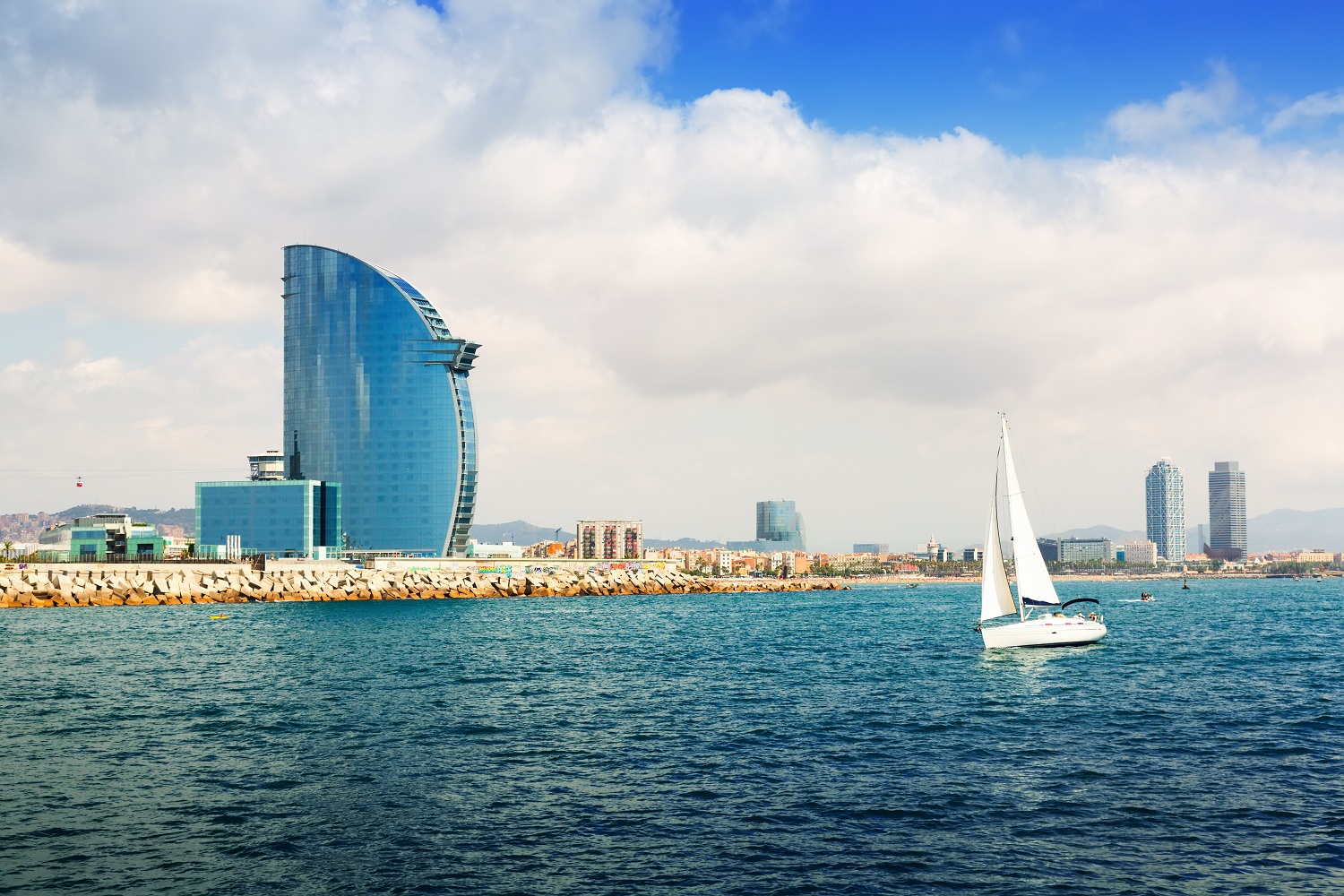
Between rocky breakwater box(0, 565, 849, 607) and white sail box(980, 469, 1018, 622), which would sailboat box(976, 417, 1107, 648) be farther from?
rocky breakwater box(0, 565, 849, 607)

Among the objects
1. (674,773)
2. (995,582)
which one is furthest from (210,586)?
(674,773)

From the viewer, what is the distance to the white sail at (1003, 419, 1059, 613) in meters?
77.4

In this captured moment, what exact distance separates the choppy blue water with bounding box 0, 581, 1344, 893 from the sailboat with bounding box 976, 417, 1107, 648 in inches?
101

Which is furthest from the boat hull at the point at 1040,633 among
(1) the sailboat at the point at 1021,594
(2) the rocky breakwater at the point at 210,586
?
(2) the rocky breakwater at the point at 210,586

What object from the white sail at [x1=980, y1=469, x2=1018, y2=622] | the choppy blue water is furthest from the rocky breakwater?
the white sail at [x1=980, y1=469, x2=1018, y2=622]

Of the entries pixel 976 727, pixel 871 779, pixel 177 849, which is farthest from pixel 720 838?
pixel 976 727

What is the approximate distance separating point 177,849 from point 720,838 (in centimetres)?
1357

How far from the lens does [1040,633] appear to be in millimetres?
74750

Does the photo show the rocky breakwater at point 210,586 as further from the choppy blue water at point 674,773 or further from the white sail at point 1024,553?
the white sail at point 1024,553

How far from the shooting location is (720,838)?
→ 2725 cm

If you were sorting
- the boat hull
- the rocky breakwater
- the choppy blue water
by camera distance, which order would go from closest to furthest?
the choppy blue water < the boat hull < the rocky breakwater

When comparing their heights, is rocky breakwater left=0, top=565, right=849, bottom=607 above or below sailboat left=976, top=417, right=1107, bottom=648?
below

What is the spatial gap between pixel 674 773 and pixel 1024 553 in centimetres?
5063

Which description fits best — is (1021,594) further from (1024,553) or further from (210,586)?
(210,586)
